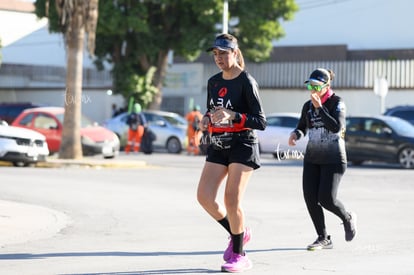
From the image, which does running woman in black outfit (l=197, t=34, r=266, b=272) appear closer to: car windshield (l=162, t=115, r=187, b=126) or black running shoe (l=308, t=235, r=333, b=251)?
black running shoe (l=308, t=235, r=333, b=251)

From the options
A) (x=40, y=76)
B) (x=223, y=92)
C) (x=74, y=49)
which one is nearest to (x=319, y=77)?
(x=223, y=92)

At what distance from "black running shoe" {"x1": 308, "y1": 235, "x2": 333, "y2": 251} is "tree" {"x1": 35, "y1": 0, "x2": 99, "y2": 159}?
14.6m

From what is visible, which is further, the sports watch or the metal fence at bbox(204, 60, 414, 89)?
the metal fence at bbox(204, 60, 414, 89)

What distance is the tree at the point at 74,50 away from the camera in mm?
23828

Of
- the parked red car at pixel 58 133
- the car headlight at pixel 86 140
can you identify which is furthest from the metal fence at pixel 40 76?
the car headlight at pixel 86 140

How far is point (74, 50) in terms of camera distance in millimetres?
24141

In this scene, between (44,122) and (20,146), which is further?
(44,122)

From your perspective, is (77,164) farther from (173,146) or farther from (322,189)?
(322,189)

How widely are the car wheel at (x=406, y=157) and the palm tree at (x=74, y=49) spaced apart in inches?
330

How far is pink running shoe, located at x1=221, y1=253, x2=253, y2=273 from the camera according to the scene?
855 centimetres

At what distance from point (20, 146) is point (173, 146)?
12.8 meters

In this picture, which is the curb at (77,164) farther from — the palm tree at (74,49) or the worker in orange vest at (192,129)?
the worker in orange vest at (192,129)

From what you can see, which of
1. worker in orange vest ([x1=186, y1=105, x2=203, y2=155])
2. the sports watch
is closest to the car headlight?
worker in orange vest ([x1=186, y1=105, x2=203, y2=155])

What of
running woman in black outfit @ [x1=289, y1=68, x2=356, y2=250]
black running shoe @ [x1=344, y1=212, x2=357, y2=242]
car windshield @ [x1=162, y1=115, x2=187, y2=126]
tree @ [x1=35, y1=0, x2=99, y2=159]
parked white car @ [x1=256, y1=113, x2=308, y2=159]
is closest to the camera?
running woman in black outfit @ [x1=289, y1=68, x2=356, y2=250]
